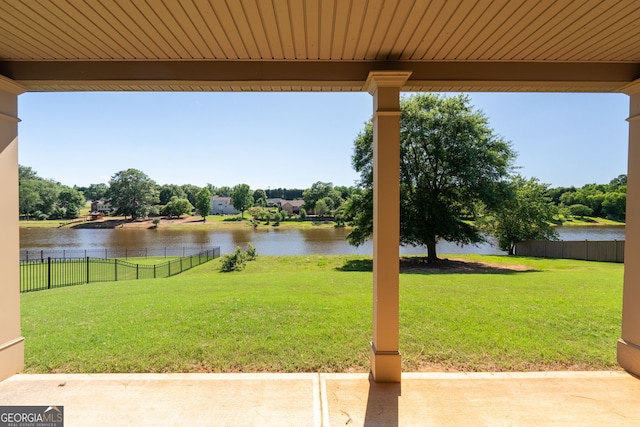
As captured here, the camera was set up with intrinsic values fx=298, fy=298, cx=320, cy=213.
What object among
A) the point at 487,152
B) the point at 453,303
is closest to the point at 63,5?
the point at 453,303

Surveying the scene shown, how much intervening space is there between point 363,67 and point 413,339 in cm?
313

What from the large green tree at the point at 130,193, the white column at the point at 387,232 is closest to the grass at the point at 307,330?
the white column at the point at 387,232

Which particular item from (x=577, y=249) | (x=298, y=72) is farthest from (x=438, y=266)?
(x=298, y=72)

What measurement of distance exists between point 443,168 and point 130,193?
4815cm

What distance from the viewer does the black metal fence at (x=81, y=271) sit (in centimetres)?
901

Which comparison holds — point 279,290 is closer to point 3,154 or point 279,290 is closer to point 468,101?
point 3,154

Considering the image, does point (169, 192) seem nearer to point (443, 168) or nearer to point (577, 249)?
point (443, 168)

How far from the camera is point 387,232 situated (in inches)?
112

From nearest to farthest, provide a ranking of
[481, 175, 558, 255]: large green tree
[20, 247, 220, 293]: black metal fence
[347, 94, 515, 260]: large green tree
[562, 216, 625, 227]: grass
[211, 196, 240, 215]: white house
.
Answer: [20, 247, 220, 293]: black metal fence
[347, 94, 515, 260]: large green tree
[481, 175, 558, 255]: large green tree
[562, 216, 625, 227]: grass
[211, 196, 240, 215]: white house

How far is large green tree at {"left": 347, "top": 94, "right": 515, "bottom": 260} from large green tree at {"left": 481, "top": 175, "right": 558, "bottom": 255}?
324cm

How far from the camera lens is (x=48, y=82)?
289 centimetres

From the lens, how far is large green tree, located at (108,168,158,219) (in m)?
46.2

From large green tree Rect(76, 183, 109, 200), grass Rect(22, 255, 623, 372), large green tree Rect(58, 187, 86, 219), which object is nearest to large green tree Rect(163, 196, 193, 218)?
large green tree Rect(58, 187, 86, 219)

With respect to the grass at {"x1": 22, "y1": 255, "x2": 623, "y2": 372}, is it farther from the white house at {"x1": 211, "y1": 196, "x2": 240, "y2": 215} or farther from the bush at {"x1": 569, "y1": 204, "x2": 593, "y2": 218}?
the white house at {"x1": 211, "y1": 196, "x2": 240, "y2": 215}
